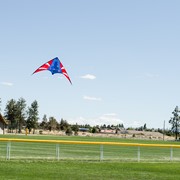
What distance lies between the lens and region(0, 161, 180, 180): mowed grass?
16.7 meters

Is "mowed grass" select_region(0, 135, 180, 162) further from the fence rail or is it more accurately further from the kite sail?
the kite sail

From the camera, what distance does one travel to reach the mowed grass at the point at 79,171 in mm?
16703

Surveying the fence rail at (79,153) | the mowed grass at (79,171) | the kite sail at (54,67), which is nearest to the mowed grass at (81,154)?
the fence rail at (79,153)

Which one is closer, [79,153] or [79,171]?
[79,171]

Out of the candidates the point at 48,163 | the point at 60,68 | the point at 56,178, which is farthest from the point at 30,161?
the point at 56,178

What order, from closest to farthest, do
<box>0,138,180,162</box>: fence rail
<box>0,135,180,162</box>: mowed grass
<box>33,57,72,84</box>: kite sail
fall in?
<box>33,57,72,84</box>: kite sail < <box>0,138,180,162</box>: fence rail < <box>0,135,180,162</box>: mowed grass

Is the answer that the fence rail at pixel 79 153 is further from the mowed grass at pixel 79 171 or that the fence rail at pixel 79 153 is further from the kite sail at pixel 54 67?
the kite sail at pixel 54 67

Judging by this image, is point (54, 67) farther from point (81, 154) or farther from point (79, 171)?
point (81, 154)

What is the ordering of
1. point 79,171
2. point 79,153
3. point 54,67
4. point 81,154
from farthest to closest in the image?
1. point 79,153
2. point 81,154
3. point 54,67
4. point 79,171

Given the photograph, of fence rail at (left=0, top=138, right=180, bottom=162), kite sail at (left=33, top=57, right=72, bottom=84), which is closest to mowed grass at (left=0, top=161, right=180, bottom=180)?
fence rail at (left=0, top=138, right=180, bottom=162)

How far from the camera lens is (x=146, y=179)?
17.1m

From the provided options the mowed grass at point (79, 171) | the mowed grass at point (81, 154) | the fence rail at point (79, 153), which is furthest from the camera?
the mowed grass at point (81, 154)

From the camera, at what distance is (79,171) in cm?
1859

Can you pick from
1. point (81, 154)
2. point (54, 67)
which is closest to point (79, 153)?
point (81, 154)
